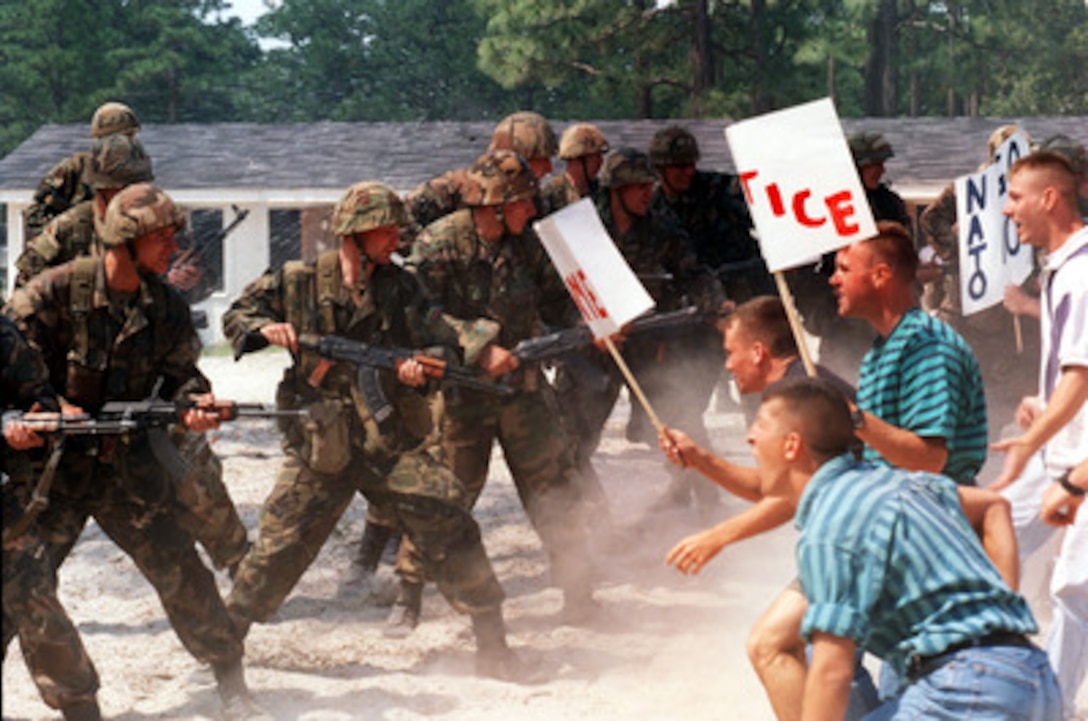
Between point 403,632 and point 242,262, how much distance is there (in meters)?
18.7

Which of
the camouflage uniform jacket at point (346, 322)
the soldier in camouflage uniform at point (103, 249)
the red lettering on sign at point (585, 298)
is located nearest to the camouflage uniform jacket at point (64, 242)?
the soldier in camouflage uniform at point (103, 249)

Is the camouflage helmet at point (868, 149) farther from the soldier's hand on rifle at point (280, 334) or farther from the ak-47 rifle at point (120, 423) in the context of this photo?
the ak-47 rifle at point (120, 423)

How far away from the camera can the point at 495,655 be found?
7105 mm

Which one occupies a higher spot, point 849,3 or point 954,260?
point 849,3

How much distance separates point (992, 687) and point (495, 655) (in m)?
3.42

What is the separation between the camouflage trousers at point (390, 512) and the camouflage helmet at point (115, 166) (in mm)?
2225

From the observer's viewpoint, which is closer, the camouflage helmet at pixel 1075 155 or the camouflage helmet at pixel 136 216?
the camouflage helmet at pixel 136 216

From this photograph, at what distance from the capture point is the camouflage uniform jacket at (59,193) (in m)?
9.74

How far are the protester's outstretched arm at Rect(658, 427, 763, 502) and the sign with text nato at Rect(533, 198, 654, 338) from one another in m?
1.08

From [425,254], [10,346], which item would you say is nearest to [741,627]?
[425,254]

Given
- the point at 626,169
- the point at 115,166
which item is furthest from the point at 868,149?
the point at 115,166

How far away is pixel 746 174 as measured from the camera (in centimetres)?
545

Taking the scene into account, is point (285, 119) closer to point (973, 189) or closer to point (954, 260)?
point (954, 260)

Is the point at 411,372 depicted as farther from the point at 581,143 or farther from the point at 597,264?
the point at 581,143
